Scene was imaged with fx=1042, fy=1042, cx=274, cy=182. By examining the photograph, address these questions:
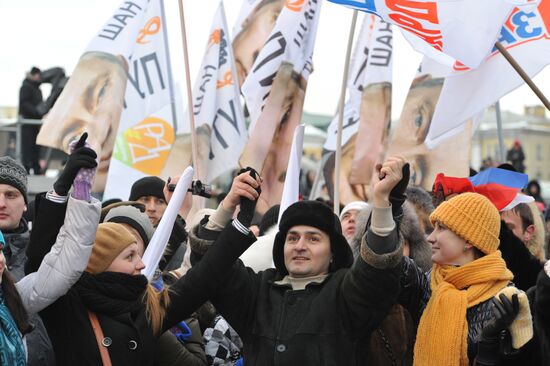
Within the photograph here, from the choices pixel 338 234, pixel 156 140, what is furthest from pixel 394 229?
pixel 156 140

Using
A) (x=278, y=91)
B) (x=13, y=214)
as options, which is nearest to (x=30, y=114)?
(x=278, y=91)

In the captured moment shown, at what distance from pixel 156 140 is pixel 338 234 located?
5.68 metres

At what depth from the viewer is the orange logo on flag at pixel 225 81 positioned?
391 inches

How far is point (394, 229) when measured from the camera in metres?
4.21

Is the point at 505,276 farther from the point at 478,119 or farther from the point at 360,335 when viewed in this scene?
the point at 478,119

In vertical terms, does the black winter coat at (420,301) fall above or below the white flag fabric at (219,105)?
below

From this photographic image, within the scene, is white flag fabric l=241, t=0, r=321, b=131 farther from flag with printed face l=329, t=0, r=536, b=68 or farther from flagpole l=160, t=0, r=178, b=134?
flag with printed face l=329, t=0, r=536, b=68

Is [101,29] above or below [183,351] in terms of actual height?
above

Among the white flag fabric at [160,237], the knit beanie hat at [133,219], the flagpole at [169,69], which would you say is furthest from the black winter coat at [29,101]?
the white flag fabric at [160,237]

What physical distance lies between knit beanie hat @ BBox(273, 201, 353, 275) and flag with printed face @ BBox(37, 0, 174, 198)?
5210mm

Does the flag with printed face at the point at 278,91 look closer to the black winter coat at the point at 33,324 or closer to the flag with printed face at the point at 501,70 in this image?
the flag with printed face at the point at 501,70

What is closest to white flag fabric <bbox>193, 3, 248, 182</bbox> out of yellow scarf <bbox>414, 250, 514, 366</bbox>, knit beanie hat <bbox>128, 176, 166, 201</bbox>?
knit beanie hat <bbox>128, 176, 166, 201</bbox>

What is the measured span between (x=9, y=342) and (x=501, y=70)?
141 inches

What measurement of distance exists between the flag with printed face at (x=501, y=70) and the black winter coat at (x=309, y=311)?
2134 millimetres
